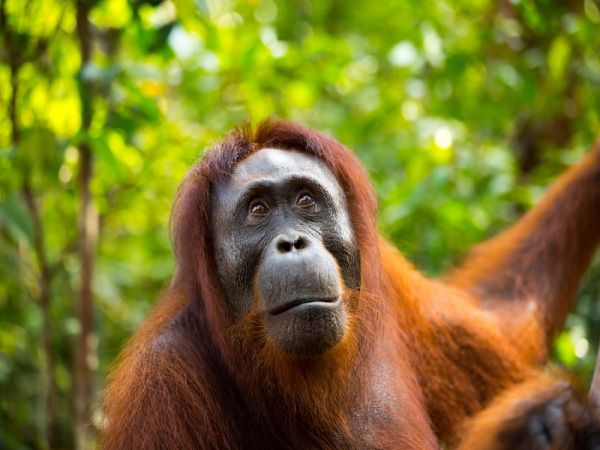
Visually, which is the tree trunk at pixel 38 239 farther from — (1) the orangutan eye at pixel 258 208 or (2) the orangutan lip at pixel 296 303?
(2) the orangutan lip at pixel 296 303

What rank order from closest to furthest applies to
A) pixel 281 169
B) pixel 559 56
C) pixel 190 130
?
pixel 281 169
pixel 559 56
pixel 190 130

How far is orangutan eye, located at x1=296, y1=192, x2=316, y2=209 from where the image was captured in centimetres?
316

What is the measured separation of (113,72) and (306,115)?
3112 millimetres

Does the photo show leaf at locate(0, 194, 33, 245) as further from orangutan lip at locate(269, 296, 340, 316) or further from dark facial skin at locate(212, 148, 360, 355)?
orangutan lip at locate(269, 296, 340, 316)

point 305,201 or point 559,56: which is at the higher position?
point 559,56

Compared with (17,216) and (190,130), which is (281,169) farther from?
(190,130)

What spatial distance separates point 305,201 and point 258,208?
0.61 ft

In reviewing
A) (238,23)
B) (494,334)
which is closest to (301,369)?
(494,334)

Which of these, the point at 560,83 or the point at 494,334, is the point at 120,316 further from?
the point at 560,83

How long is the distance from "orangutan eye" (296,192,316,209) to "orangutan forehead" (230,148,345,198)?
2.9 inches

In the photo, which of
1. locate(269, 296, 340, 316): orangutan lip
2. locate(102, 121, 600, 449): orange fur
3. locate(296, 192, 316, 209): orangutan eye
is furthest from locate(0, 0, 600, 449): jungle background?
locate(269, 296, 340, 316): orangutan lip

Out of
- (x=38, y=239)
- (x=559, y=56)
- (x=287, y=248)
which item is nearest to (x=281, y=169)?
(x=287, y=248)

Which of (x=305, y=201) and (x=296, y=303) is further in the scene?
(x=305, y=201)

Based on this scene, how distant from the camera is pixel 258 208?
315 centimetres
